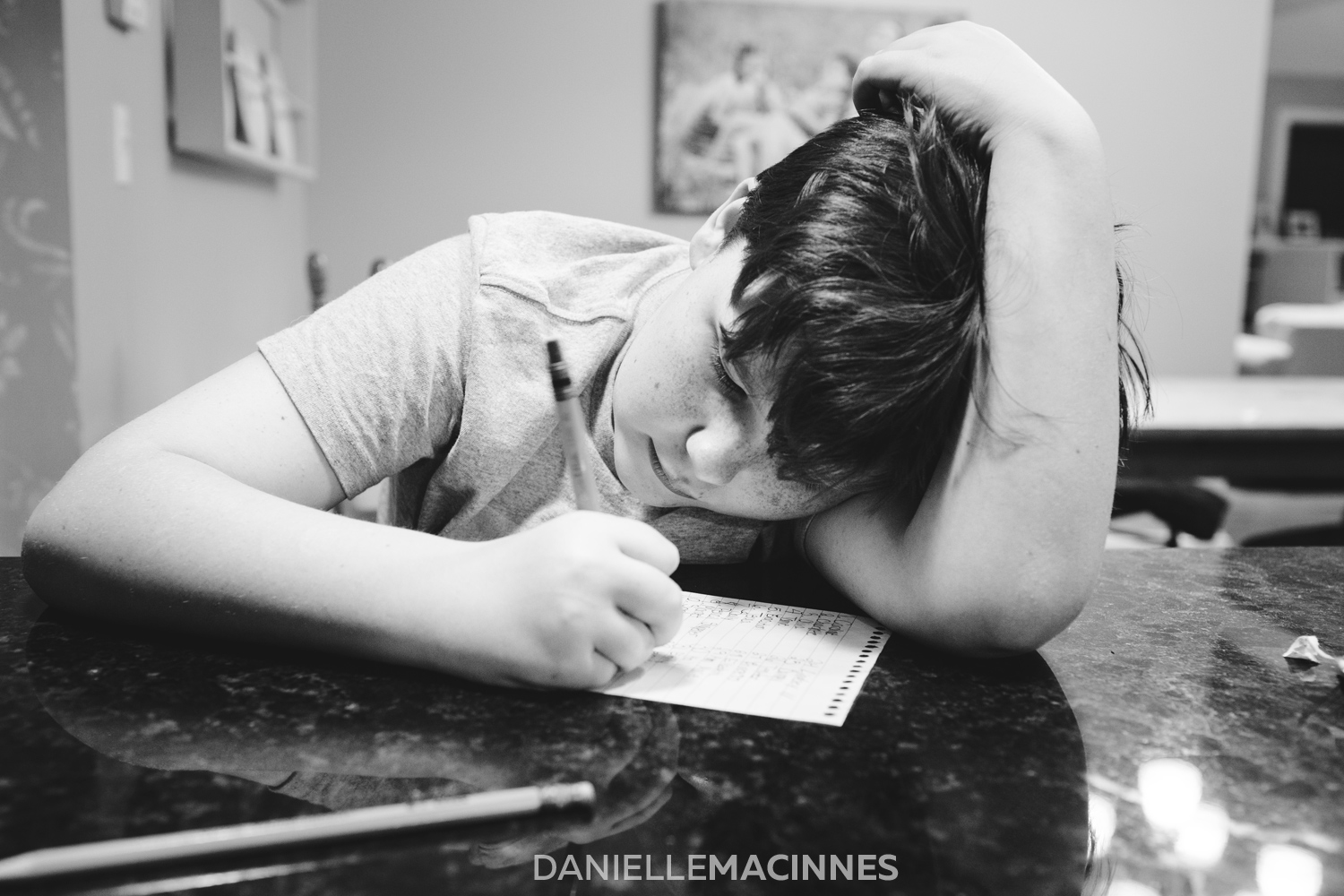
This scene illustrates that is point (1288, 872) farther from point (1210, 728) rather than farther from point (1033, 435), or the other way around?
point (1033, 435)

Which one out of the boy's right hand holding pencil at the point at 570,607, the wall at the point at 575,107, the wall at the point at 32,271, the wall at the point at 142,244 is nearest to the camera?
the boy's right hand holding pencil at the point at 570,607

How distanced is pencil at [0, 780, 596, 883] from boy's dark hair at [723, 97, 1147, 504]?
0.97 feet

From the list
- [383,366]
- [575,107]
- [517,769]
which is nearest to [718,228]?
[383,366]

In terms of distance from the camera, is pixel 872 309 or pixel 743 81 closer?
pixel 872 309

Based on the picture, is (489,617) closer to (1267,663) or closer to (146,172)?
(1267,663)

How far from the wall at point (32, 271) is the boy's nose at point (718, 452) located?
4.27 feet

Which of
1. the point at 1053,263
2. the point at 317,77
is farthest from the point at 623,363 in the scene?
the point at 317,77

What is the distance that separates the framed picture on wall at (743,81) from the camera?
3.81 m

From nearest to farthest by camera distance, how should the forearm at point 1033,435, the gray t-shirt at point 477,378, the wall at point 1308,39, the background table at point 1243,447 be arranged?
the forearm at point 1033,435, the gray t-shirt at point 477,378, the background table at point 1243,447, the wall at point 1308,39

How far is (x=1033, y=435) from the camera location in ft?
2.10

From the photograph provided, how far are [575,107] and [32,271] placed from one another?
2.56 m

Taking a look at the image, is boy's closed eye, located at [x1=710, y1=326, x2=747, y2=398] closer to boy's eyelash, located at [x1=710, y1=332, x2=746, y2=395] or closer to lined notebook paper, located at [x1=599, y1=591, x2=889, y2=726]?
boy's eyelash, located at [x1=710, y1=332, x2=746, y2=395]

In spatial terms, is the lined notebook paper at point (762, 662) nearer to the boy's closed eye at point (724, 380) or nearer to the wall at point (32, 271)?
the boy's closed eye at point (724, 380)

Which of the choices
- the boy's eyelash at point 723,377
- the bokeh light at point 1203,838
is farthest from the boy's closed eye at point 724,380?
the bokeh light at point 1203,838
